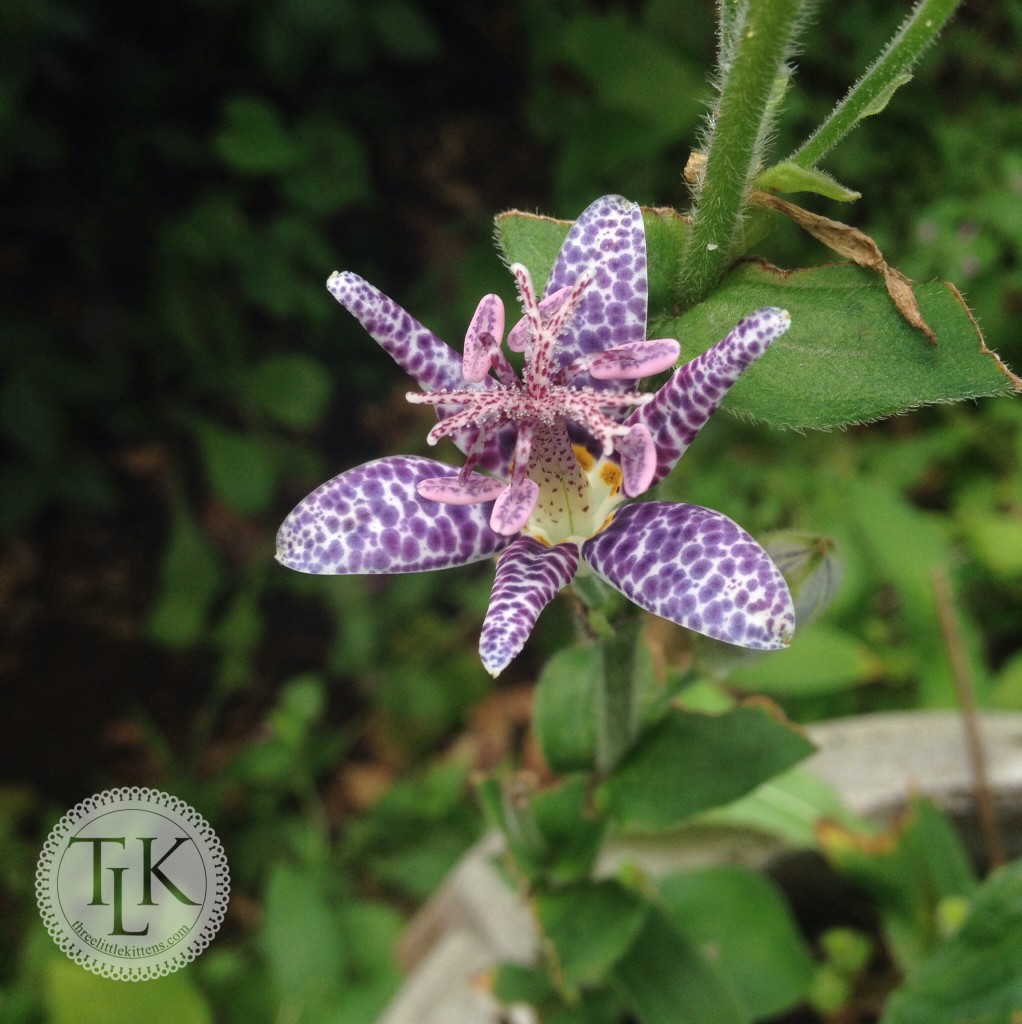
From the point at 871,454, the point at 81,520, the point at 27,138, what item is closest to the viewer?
the point at 27,138

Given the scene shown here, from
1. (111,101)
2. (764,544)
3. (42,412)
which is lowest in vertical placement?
(42,412)

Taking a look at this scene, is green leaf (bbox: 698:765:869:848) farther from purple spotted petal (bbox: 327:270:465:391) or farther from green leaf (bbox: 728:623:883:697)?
purple spotted petal (bbox: 327:270:465:391)

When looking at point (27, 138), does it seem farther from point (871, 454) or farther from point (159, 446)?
point (871, 454)

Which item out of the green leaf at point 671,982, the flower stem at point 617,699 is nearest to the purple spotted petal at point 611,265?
the flower stem at point 617,699

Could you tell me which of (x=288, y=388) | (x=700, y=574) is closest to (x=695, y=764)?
(x=700, y=574)

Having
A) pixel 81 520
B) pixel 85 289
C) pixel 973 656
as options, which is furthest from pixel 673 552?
pixel 81 520

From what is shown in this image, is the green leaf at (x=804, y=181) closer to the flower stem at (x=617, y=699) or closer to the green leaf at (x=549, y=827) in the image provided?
the flower stem at (x=617, y=699)

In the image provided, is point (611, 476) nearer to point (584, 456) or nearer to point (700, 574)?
point (584, 456)
